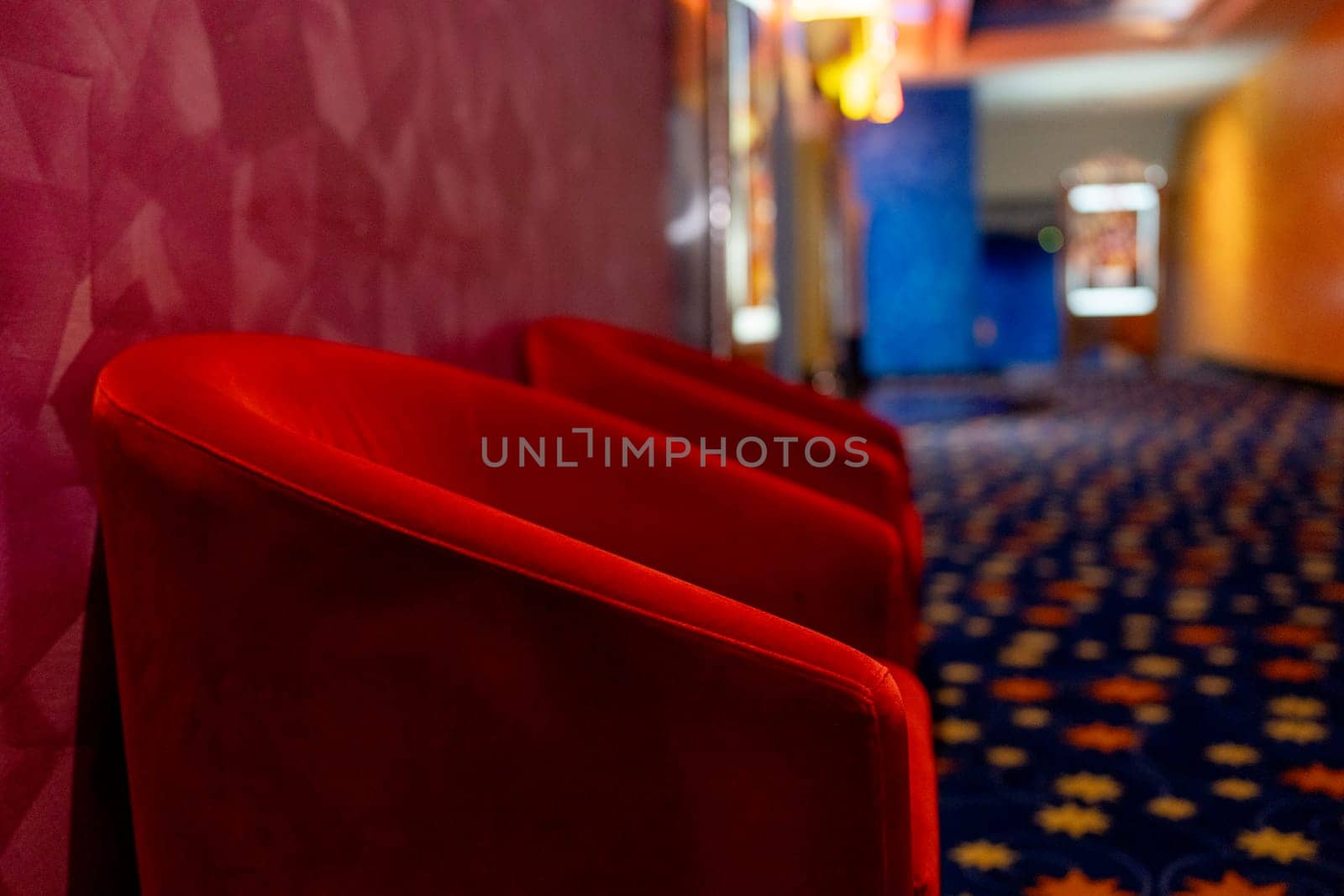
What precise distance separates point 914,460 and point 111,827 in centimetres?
465

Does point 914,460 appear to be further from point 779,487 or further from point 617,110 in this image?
point 779,487

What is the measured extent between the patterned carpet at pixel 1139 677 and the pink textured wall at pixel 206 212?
114 cm

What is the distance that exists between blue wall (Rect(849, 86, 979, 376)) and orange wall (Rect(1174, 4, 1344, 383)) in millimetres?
2461

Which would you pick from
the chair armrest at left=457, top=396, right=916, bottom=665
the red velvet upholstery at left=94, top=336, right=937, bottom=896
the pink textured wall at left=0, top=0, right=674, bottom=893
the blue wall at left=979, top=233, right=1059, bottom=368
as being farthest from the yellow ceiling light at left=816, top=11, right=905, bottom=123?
the blue wall at left=979, top=233, right=1059, bottom=368

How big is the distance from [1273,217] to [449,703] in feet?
33.5

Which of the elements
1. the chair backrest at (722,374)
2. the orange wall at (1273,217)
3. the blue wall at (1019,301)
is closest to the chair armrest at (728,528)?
the chair backrest at (722,374)

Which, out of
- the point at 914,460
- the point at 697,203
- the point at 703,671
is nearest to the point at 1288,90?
the point at 914,460

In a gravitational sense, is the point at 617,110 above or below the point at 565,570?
above

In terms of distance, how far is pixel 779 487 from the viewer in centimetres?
138

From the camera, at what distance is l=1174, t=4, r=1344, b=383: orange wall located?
7863mm

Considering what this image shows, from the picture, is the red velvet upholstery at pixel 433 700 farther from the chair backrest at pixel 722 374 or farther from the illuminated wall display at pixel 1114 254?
the illuminated wall display at pixel 1114 254

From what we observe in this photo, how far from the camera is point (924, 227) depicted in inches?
407

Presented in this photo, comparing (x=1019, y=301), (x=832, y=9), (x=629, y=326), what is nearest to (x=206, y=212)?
(x=629, y=326)

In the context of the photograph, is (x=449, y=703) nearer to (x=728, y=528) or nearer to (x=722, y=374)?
(x=728, y=528)
